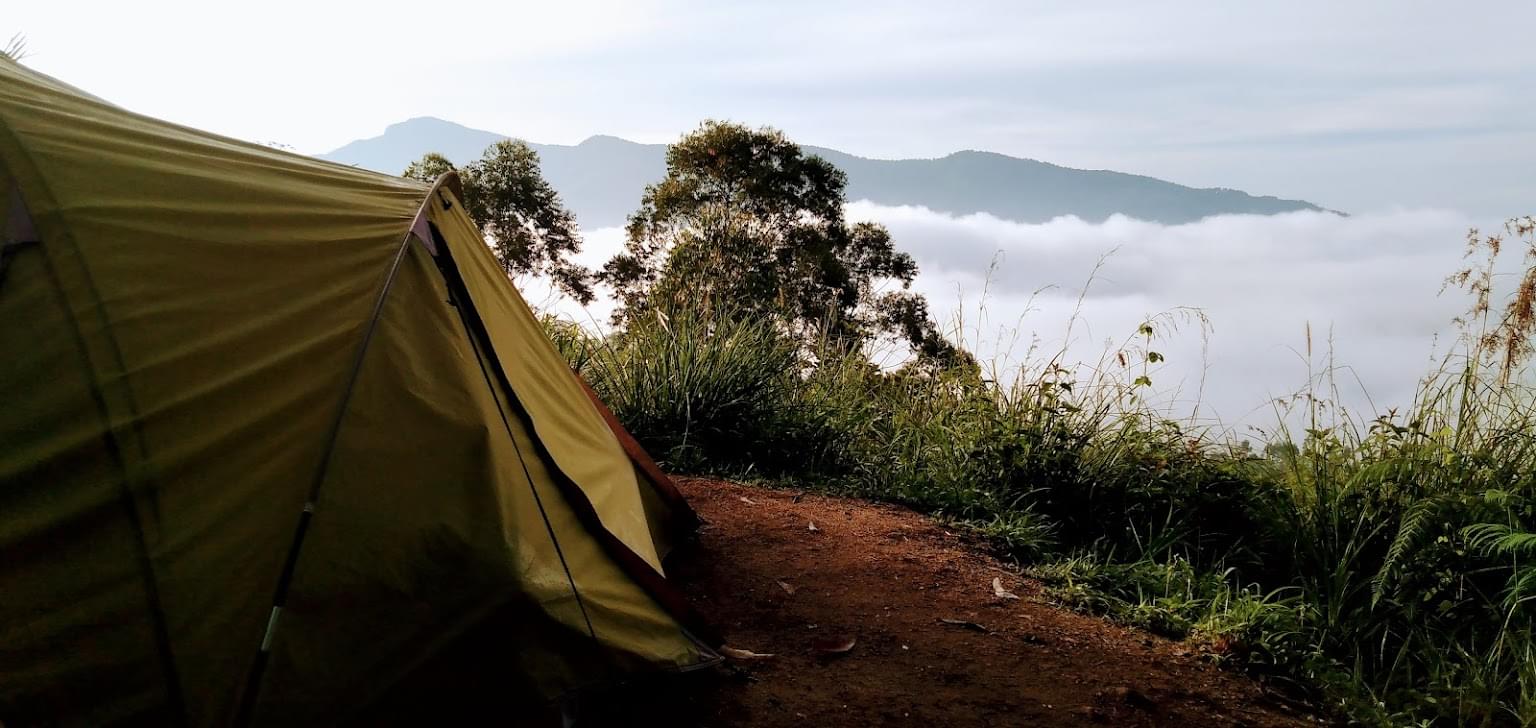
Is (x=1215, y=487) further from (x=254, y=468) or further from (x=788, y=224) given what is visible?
(x=788, y=224)

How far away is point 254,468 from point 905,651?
229 centimetres

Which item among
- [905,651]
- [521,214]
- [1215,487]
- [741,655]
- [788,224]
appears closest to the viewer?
[741,655]

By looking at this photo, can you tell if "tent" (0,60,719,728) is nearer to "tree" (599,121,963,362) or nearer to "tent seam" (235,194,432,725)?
"tent seam" (235,194,432,725)

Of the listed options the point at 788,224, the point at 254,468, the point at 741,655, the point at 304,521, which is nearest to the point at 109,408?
the point at 254,468

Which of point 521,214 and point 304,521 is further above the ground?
point 521,214

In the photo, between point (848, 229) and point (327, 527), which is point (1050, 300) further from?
point (848, 229)

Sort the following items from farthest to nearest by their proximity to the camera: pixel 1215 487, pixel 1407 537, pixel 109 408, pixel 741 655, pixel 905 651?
1. pixel 1215 487
2. pixel 1407 537
3. pixel 905 651
4. pixel 741 655
5. pixel 109 408

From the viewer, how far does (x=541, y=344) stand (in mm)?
4223

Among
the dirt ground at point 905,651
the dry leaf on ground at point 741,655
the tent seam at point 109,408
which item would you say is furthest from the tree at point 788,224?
the tent seam at point 109,408

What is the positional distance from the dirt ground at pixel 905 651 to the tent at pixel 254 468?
0.37 meters

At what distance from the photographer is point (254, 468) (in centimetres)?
269

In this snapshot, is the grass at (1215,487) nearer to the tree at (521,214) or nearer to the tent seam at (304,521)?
the tent seam at (304,521)

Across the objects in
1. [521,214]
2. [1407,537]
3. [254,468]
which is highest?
[521,214]

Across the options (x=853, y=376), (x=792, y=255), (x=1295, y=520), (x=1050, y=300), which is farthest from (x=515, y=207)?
(x=1295, y=520)
